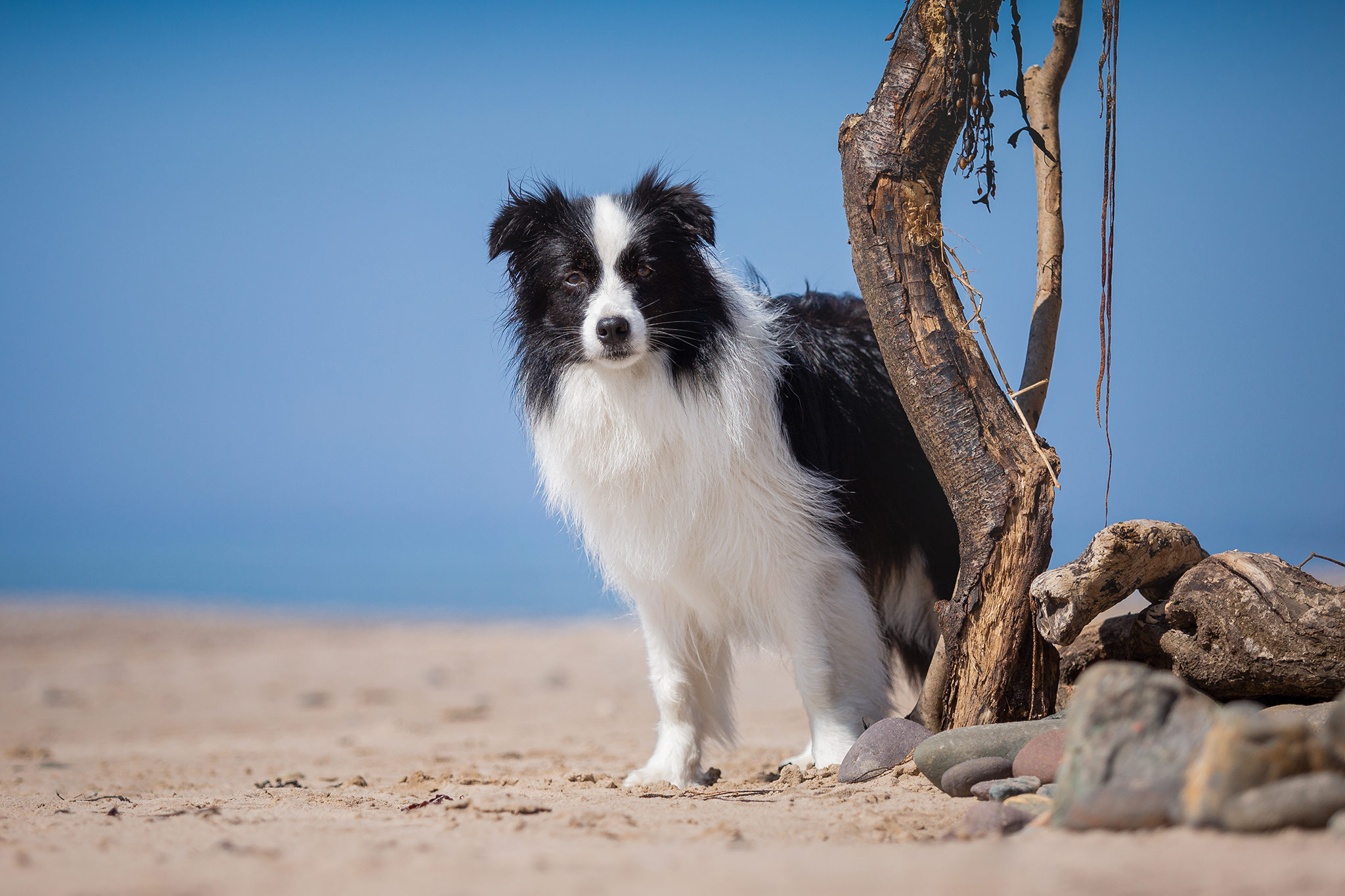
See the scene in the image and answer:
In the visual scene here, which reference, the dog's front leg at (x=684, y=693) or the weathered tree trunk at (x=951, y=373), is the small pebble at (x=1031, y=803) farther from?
the dog's front leg at (x=684, y=693)

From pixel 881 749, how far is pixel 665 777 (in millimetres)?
978

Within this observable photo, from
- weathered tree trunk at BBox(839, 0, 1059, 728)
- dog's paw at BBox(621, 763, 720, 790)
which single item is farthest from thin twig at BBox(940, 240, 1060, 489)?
dog's paw at BBox(621, 763, 720, 790)

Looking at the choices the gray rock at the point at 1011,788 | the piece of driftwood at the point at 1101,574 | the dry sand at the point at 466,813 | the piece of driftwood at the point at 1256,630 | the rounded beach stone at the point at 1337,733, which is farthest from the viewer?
the piece of driftwood at the point at 1101,574

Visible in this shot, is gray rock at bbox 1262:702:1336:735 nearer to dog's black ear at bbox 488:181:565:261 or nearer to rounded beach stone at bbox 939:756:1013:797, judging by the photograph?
rounded beach stone at bbox 939:756:1013:797

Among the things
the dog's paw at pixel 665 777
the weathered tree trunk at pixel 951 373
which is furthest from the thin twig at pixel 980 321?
the dog's paw at pixel 665 777

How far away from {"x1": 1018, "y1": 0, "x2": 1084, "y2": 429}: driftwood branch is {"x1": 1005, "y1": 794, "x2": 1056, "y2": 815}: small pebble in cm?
159

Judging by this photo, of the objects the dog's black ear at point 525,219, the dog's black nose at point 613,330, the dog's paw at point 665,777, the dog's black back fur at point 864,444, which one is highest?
the dog's black ear at point 525,219

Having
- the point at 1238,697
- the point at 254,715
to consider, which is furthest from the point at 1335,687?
the point at 254,715

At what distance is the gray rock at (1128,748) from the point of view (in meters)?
1.97

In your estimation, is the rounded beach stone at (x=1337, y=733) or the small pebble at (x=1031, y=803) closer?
the rounded beach stone at (x=1337, y=733)

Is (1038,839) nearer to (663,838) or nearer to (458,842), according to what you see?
(663,838)

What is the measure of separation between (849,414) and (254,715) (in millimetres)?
5832

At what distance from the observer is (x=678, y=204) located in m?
3.99

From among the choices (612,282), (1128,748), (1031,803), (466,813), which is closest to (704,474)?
(612,282)
